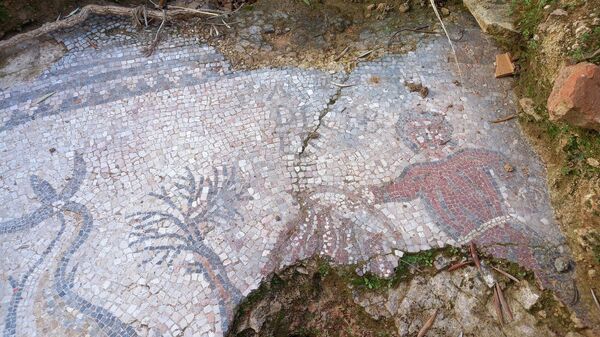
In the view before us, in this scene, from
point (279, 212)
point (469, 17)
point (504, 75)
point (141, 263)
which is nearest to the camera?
point (141, 263)

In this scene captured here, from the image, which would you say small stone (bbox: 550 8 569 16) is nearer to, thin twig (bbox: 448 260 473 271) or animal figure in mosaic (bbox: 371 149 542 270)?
animal figure in mosaic (bbox: 371 149 542 270)

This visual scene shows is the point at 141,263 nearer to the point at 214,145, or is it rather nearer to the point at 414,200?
the point at 214,145

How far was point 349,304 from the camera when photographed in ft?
11.8

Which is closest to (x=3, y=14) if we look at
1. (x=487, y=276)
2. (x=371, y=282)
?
(x=371, y=282)

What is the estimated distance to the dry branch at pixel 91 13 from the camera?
190 inches

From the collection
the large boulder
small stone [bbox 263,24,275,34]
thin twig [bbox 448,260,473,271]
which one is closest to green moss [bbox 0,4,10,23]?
small stone [bbox 263,24,275,34]

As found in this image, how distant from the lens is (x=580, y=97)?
11.6 ft

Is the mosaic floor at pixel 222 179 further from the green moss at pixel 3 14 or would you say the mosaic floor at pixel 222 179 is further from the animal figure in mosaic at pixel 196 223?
the green moss at pixel 3 14

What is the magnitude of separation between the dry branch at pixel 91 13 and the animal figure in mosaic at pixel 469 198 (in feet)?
10.1

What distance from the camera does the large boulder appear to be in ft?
11.5

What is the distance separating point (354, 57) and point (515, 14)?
1.74m

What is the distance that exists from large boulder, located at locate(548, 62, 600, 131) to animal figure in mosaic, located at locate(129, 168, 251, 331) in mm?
2756

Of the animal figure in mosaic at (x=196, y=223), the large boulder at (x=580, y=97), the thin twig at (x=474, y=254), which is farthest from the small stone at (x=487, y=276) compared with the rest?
the animal figure in mosaic at (x=196, y=223)

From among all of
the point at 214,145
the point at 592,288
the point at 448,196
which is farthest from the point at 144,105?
the point at 592,288
